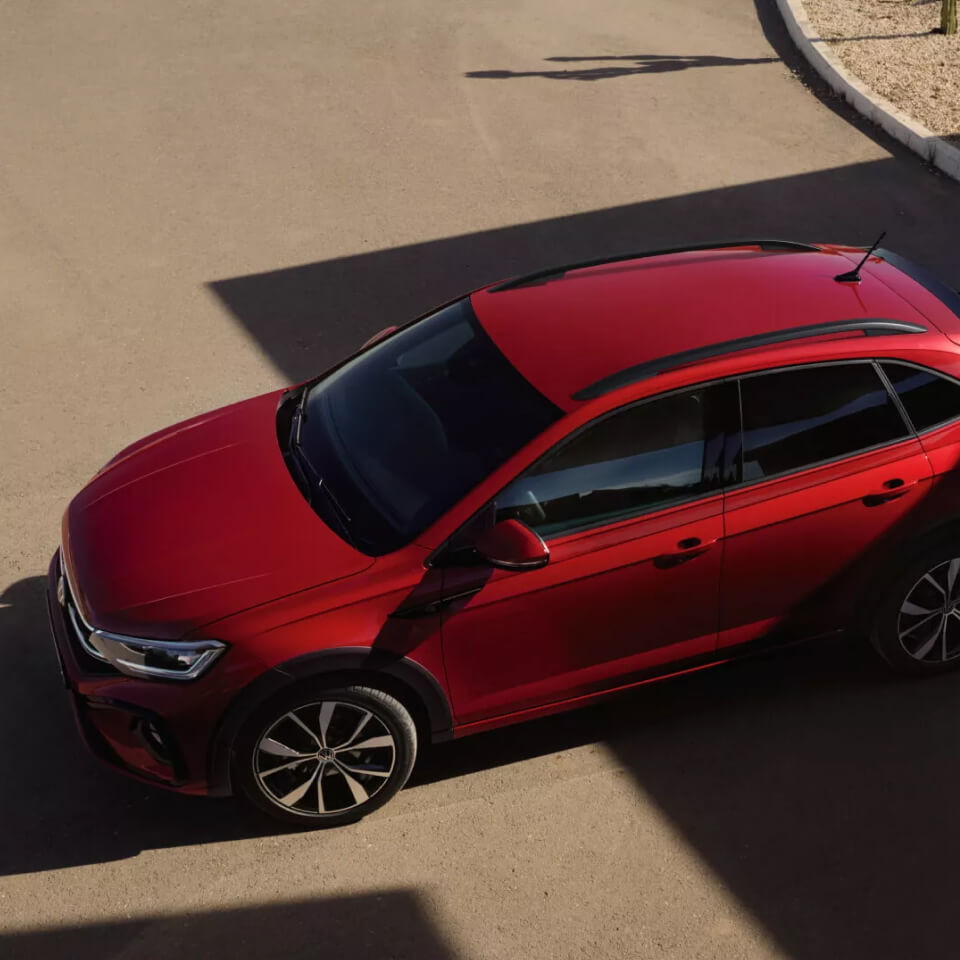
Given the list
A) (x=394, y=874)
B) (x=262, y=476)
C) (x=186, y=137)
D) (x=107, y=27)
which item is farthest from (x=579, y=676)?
(x=107, y=27)

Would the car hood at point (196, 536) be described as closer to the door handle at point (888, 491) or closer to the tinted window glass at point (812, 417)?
the tinted window glass at point (812, 417)

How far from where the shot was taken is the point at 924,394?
5.01 metres

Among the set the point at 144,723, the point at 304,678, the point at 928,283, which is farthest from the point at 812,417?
the point at 144,723

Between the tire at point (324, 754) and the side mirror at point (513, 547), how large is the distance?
2.38 feet

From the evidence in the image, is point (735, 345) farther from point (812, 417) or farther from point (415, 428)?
point (415, 428)

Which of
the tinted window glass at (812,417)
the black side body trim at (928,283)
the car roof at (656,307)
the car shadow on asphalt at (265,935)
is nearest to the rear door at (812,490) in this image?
the tinted window glass at (812,417)

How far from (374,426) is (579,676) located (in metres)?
1.31

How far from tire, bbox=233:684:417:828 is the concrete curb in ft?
26.3

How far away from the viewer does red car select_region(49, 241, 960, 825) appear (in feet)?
14.8

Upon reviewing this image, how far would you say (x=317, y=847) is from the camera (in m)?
4.87

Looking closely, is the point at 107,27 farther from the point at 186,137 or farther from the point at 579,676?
the point at 579,676

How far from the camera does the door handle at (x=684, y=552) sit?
15.4ft

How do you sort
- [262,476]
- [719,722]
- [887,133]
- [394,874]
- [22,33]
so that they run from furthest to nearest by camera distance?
[22,33], [887,133], [719,722], [262,476], [394,874]

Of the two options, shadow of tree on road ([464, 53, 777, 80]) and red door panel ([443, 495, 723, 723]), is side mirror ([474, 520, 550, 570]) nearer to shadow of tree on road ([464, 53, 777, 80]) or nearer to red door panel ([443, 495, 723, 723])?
red door panel ([443, 495, 723, 723])
